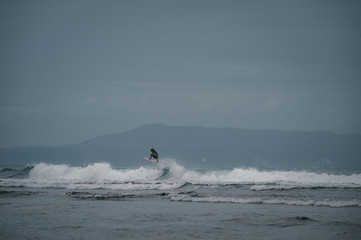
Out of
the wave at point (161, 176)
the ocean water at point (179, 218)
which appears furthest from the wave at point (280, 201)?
the wave at point (161, 176)

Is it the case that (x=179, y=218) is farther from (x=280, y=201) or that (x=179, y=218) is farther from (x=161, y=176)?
(x=161, y=176)

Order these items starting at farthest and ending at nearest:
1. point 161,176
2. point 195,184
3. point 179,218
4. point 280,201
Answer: point 161,176 < point 195,184 < point 280,201 < point 179,218

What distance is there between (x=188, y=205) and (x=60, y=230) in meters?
8.93

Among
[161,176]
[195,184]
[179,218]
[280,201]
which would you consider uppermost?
[161,176]

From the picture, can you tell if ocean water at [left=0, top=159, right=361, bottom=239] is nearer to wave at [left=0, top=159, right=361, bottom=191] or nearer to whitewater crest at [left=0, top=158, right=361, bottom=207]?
whitewater crest at [left=0, top=158, right=361, bottom=207]

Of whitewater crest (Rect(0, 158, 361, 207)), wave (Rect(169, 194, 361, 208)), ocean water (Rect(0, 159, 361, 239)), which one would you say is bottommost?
ocean water (Rect(0, 159, 361, 239))

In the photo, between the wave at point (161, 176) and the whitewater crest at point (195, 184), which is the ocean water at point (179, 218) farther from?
the wave at point (161, 176)

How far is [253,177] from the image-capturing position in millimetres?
50969

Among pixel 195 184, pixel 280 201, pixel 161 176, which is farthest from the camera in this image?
pixel 161 176

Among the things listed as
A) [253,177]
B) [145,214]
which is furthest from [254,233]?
[253,177]

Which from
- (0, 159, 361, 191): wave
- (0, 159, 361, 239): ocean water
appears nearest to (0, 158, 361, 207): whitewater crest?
(0, 159, 361, 191): wave

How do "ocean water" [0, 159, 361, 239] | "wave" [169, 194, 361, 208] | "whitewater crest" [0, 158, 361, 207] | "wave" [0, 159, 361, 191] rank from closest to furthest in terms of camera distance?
"ocean water" [0, 159, 361, 239]
"wave" [169, 194, 361, 208]
"whitewater crest" [0, 158, 361, 207]
"wave" [0, 159, 361, 191]

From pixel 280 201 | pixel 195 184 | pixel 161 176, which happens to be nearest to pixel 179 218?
pixel 280 201

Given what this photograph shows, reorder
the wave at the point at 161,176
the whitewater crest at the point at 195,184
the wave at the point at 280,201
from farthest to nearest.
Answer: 1. the wave at the point at 161,176
2. the whitewater crest at the point at 195,184
3. the wave at the point at 280,201
